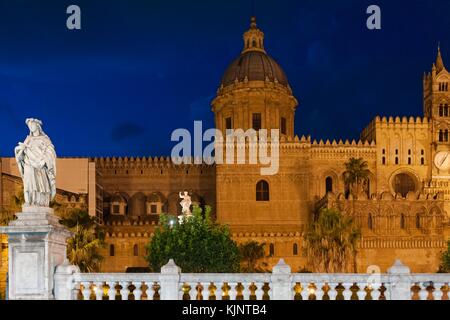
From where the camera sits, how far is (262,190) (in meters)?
69.6

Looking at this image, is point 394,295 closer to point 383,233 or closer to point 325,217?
point 325,217

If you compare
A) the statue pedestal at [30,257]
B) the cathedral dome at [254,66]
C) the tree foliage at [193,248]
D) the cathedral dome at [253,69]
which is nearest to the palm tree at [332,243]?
the tree foliage at [193,248]

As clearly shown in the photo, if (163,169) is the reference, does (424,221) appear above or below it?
below

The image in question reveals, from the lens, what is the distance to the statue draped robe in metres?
15.9

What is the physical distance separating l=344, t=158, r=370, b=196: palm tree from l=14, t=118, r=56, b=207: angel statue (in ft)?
173

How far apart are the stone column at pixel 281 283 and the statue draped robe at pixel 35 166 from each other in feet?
16.7

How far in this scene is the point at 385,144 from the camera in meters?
71.3

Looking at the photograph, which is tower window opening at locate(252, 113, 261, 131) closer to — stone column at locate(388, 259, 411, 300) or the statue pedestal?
stone column at locate(388, 259, 411, 300)

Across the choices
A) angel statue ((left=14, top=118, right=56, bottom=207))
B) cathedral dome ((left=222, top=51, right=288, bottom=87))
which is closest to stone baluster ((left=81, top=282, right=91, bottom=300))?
angel statue ((left=14, top=118, right=56, bottom=207))

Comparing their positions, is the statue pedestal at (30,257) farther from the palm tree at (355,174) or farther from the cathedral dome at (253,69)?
the cathedral dome at (253,69)

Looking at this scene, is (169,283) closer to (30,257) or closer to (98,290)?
(98,290)

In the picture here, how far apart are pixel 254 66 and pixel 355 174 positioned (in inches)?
631
